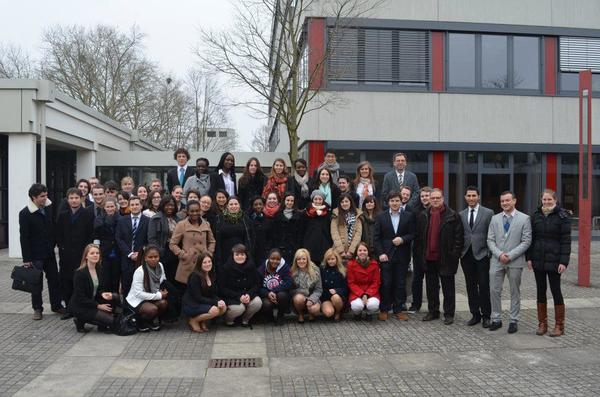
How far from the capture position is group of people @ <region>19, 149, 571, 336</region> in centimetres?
729

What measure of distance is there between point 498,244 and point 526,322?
4.67 ft

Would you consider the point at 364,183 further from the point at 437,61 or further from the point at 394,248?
the point at 437,61

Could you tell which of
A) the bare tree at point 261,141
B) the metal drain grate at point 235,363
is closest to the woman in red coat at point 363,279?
the metal drain grate at point 235,363

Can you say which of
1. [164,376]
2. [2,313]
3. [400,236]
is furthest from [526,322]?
[2,313]

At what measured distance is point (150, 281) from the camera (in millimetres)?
7473

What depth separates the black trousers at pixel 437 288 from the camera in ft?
25.7

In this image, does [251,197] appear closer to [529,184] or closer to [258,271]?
[258,271]

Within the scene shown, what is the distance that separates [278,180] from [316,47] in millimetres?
8660

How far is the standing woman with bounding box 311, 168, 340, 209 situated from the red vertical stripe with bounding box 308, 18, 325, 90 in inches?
286

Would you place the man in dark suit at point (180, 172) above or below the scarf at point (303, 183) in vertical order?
above

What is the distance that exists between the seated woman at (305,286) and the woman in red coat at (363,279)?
463 mm

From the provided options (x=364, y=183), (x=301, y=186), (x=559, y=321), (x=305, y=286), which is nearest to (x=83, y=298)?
(x=305, y=286)

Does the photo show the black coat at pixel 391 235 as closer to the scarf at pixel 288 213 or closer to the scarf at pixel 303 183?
the scarf at pixel 288 213

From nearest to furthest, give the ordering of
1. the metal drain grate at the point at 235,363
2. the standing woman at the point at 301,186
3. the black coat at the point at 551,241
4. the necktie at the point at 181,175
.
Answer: the metal drain grate at the point at 235,363 → the black coat at the point at 551,241 → the standing woman at the point at 301,186 → the necktie at the point at 181,175
